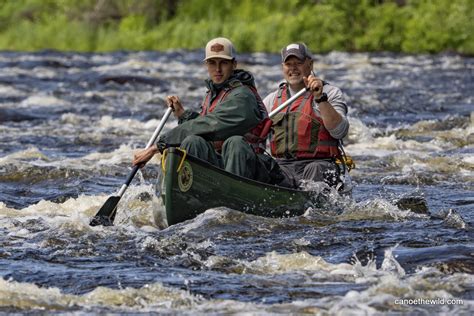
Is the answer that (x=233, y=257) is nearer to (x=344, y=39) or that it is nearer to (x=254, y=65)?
(x=254, y=65)

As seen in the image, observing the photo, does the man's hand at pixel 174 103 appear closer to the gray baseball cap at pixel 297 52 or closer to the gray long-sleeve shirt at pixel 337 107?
the gray baseball cap at pixel 297 52

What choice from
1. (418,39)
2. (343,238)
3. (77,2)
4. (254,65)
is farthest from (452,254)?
(77,2)

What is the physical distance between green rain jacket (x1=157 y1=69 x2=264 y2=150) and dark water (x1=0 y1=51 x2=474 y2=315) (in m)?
0.60

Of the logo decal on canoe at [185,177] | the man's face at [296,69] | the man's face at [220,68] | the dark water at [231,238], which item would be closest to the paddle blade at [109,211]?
the dark water at [231,238]

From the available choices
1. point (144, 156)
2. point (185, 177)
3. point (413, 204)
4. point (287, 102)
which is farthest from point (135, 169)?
point (413, 204)

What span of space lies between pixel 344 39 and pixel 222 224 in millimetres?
24512

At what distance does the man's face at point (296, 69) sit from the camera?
902cm

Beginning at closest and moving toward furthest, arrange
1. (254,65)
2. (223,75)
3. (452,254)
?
(452,254)
(223,75)
(254,65)

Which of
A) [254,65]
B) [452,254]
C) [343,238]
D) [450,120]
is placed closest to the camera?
[452,254]

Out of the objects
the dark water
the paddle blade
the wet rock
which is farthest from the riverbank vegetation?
the paddle blade

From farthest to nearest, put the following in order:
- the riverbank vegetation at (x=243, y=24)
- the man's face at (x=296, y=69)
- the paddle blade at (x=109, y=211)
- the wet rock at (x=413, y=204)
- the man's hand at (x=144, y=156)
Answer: the riverbank vegetation at (x=243, y=24)
the wet rock at (x=413, y=204)
the man's face at (x=296, y=69)
the paddle blade at (x=109, y=211)
the man's hand at (x=144, y=156)

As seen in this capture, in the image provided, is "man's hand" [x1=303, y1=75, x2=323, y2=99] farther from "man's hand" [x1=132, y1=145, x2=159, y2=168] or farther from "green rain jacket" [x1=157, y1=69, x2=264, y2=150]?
"man's hand" [x1=132, y1=145, x2=159, y2=168]

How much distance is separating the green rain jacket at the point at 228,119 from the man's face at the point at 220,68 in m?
0.04

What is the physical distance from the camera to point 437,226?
27.5 ft
